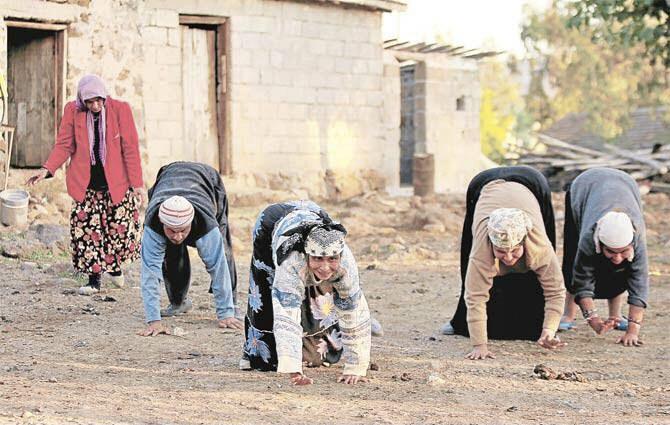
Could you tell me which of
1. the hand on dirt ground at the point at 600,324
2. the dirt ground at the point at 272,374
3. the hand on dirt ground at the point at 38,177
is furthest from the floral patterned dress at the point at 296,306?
the hand on dirt ground at the point at 38,177

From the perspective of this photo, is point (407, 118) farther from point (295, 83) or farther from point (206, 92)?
point (206, 92)

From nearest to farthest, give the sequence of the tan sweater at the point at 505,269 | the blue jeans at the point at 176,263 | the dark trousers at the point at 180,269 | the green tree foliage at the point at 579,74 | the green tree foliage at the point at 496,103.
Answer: the tan sweater at the point at 505,269 → the blue jeans at the point at 176,263 → the dark trousers at the point at 180,269 → the green tree foliage at the point at 579,74 → the green tree foliage at the point at 496,103

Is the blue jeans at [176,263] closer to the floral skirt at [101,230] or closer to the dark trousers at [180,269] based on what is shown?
the dark trousers at [180,269]

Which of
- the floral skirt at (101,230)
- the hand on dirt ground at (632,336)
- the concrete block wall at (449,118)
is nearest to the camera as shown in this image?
the hand on dirt ground at (632,336)

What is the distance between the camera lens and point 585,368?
580 centimetres

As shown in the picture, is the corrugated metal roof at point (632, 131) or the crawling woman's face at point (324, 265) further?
the corrugated metal roof at point (632, 131)

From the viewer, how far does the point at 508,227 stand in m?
5.49

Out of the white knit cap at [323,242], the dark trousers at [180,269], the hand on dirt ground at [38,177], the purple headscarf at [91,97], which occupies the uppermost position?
the purple headscarf at [91,97]

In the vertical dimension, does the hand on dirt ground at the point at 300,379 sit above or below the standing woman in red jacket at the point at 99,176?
below

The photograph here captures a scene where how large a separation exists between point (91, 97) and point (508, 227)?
10.6 ft

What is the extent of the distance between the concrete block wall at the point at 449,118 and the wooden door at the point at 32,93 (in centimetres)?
919

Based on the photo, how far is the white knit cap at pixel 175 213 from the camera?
19.1 ft

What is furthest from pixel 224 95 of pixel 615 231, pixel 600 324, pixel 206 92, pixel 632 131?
pixel 632 131

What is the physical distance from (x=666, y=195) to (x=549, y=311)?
13.3 metres
